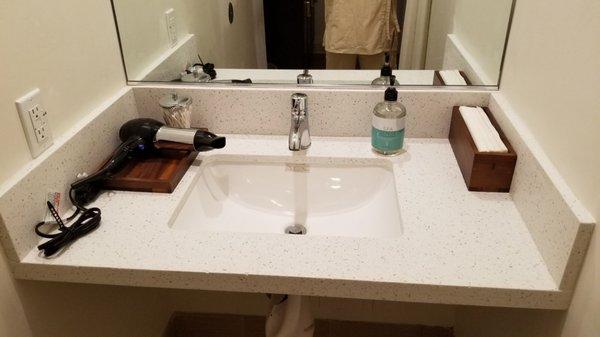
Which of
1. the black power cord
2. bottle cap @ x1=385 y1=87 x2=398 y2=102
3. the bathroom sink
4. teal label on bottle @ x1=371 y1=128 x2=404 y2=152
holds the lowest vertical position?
the bathroom sink

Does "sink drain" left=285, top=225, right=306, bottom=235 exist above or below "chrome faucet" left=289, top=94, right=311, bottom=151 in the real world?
below

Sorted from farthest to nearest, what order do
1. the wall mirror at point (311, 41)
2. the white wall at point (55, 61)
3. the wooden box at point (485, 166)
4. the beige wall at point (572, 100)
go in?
the wall mirror at point (311, 41), the wooden box at point (485, 166), the white wall at point (55, 61), the beige wall at point (572, 100)

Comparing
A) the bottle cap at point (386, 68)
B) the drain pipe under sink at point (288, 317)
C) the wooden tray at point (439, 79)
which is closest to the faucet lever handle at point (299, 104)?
the bottle cap at point (386, 68)

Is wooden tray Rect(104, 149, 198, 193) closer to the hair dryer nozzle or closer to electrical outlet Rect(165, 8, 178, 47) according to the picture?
the hair dryer nozzle

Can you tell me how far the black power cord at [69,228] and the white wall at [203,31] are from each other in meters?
0.47

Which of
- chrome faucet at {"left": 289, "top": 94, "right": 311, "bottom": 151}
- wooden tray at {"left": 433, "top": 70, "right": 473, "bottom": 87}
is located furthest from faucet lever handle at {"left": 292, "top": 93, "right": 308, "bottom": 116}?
wooden tray at {"left": 433, "top": 70, "right": 473, "bottom": 87}

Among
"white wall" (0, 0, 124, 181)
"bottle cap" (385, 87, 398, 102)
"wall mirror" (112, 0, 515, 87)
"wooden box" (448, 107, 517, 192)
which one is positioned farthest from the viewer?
"wall mirror" (112, 0, 515, 87)

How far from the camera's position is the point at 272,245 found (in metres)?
0.88

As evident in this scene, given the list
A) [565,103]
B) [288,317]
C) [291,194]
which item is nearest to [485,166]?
[565,103]

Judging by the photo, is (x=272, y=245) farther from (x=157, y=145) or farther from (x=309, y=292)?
(x=157, y=145)

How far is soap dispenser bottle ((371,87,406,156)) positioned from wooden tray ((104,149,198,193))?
48 cm

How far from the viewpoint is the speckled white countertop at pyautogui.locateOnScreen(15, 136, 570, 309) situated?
31.2 inches

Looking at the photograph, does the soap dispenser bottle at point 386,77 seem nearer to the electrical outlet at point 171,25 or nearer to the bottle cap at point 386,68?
the bottle cap at point 386,68

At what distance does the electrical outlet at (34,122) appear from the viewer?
0.86 meters
